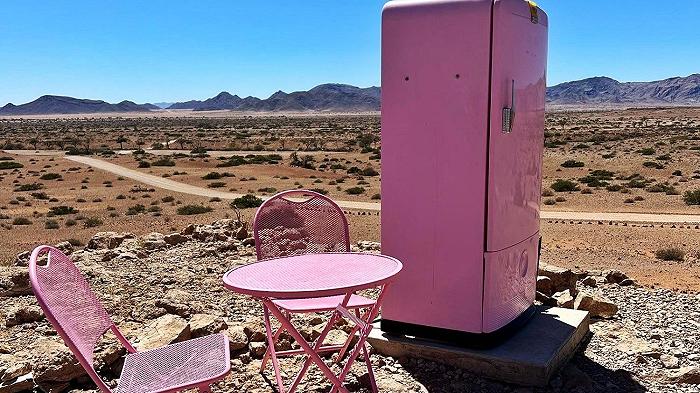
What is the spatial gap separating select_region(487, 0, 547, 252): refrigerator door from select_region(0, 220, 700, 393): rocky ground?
1114mm

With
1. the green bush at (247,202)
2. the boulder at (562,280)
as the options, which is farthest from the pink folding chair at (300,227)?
the green bush at (247,202)

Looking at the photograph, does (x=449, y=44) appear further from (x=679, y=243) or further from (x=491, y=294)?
(x=679, y=243)

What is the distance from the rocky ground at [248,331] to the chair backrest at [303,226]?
79 centimetres

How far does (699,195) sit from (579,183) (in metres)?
6.08

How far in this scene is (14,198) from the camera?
84.3 ft

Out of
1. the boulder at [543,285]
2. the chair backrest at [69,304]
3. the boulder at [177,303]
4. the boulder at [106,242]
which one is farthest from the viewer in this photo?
the boulder at [106,242]

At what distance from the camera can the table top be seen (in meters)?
3.55

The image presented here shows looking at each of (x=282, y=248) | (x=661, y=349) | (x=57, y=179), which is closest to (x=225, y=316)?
(x=282, y=248)

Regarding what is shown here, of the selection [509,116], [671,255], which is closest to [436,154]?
[509,116]

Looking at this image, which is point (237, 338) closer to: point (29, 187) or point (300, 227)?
point (300, 227)

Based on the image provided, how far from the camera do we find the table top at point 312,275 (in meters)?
3.55

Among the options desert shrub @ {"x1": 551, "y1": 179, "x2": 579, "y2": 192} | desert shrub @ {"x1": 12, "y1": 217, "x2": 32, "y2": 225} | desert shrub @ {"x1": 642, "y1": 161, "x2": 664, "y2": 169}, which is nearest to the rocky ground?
desert shrub @ {"x1": 12, "y1": 217, "x2": 32, "y2": 225}

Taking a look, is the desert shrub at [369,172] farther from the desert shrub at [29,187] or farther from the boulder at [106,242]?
the boulder at [106,242]

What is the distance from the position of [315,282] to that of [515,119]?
1907 millimetres
